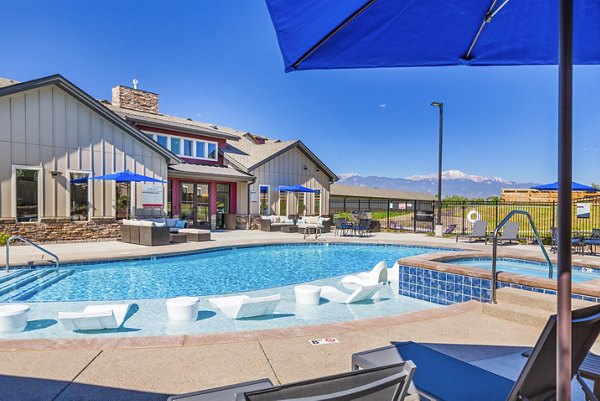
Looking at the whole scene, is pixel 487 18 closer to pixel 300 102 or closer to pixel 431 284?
pixel 431 284

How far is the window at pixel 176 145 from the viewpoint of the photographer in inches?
720

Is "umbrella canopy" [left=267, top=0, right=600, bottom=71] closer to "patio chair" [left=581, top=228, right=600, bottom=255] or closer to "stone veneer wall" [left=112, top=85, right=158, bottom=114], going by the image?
"patio chair" [left=581, top=228, right=600, bottom=255]

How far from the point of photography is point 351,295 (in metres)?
6.58

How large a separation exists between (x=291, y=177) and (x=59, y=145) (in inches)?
461

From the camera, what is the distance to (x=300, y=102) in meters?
40.9

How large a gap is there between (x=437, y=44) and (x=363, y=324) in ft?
9.42

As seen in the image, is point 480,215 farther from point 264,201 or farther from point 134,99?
point 134,99

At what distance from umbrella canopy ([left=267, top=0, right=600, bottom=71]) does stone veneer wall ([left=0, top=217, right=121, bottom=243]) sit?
1291cm

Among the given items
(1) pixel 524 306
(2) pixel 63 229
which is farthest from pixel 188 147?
(1) pixel 524 306

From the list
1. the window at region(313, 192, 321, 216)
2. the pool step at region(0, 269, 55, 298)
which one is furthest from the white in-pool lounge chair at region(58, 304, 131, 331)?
the window at region(313, 192, 321, 216)

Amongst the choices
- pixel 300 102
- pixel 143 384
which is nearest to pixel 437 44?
pixel 143 384

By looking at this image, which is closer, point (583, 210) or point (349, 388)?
point (349, 388)

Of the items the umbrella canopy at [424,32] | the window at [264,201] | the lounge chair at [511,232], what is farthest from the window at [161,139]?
the umbrella canopy at [424,32]

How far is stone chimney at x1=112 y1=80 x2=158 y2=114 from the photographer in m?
18.3
